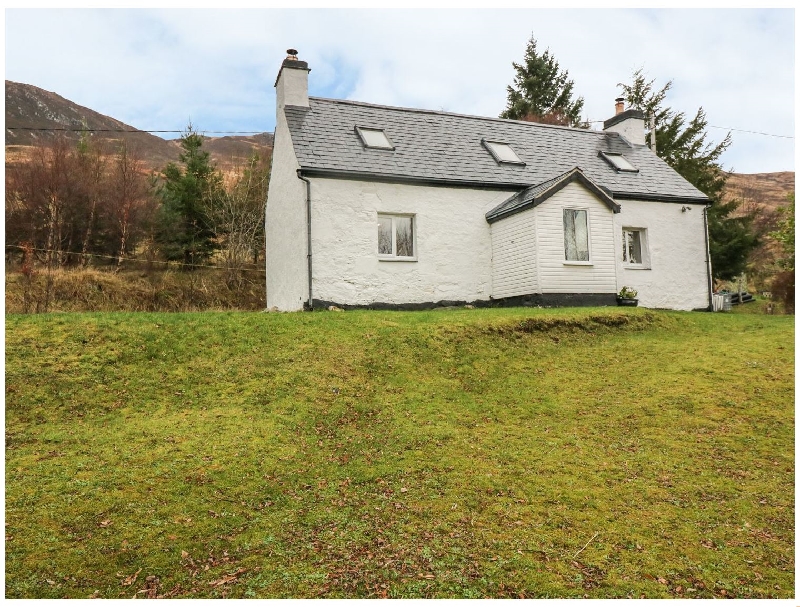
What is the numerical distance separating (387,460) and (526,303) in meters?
11.1

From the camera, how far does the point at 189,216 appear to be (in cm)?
2920

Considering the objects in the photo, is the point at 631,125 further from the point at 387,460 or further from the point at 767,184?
the point at 767,184

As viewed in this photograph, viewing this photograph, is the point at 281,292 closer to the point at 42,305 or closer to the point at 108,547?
the point at 42,305

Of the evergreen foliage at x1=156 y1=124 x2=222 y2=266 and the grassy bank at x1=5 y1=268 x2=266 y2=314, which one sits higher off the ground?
the evergreen foliage at x1=156 y1=124 x2=222 y2=266

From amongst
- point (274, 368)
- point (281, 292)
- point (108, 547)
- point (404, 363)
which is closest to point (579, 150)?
point (281, 292)

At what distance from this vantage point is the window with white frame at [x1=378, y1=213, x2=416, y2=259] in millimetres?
18734

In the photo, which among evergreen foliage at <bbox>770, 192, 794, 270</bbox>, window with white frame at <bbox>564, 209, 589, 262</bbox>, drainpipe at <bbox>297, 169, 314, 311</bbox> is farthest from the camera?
evergreen foliage at <bbox>770, 192, 794, 270</bbox>

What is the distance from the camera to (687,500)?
23.2 ft

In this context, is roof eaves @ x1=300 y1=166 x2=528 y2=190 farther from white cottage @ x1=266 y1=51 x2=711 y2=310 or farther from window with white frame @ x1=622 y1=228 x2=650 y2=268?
window with white frame @ x1=622 y1=228 x2=650 y2=268

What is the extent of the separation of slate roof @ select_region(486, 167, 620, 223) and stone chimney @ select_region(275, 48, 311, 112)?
760cm

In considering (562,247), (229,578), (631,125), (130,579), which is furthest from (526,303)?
(130,579)

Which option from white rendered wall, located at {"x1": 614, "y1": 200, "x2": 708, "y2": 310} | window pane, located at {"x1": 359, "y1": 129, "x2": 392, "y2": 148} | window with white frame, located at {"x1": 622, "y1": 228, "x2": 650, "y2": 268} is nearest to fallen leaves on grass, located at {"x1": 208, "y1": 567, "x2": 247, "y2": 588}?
window pane, located at {"x1": 359, "y1": 129, "x2": 392, "y2": 148}

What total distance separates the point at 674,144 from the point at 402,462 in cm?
3430

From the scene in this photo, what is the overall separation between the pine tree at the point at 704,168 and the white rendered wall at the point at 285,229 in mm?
22016
